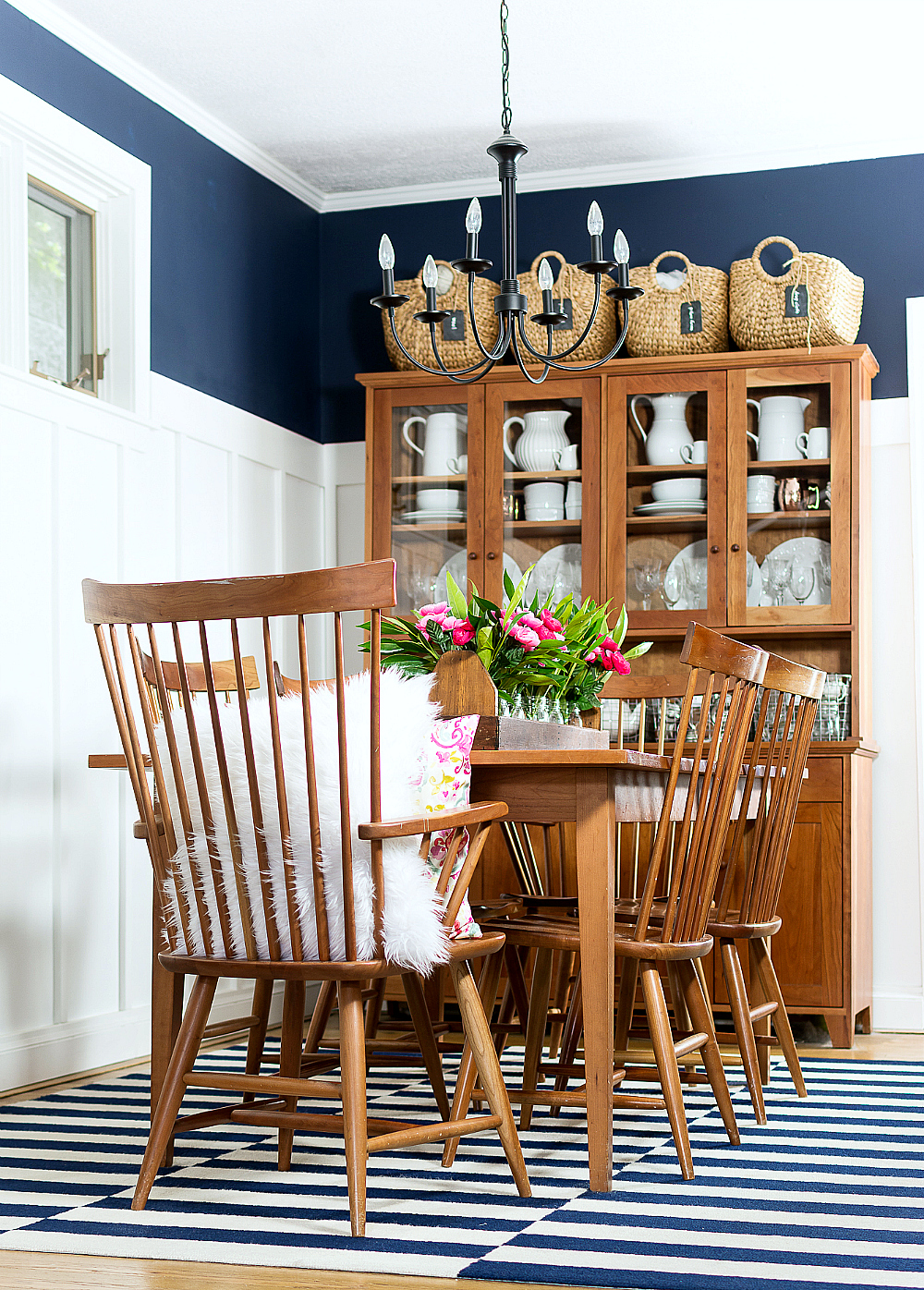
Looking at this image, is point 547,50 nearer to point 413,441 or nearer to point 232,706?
point 413,441

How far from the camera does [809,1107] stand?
3125mm

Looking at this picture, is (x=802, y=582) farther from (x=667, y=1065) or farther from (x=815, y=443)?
(x=667, y=1065)

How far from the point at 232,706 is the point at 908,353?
3060 mm

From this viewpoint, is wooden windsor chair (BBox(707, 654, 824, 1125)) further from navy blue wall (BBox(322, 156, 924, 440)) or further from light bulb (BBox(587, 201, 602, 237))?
navy blue wall (BBox(322, 156, 924, 440))

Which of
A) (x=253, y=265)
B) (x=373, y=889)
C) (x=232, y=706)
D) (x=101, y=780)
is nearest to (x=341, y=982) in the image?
(x=373, y=889)

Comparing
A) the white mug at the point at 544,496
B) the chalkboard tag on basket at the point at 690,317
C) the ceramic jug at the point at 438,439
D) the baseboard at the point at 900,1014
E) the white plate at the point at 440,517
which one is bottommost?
the baseboard at the point at 900,1014

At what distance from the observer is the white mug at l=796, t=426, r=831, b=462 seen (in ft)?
14.1

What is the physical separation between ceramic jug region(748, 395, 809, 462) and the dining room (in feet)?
0.04

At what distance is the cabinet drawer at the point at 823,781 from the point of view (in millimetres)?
4090

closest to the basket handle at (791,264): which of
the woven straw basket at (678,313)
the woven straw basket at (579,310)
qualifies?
the woven straw basket at (678,313)

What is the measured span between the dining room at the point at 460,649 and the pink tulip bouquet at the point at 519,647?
0.03ft

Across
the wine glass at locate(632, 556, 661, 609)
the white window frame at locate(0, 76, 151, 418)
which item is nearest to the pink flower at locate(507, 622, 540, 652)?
the white window frame at locate(0, 76, 151, 418)

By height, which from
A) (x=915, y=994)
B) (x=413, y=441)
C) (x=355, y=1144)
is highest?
(x=413, y=441)

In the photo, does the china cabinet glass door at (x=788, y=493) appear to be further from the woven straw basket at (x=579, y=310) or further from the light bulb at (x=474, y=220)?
the light bulb at (x=474, y=220)
